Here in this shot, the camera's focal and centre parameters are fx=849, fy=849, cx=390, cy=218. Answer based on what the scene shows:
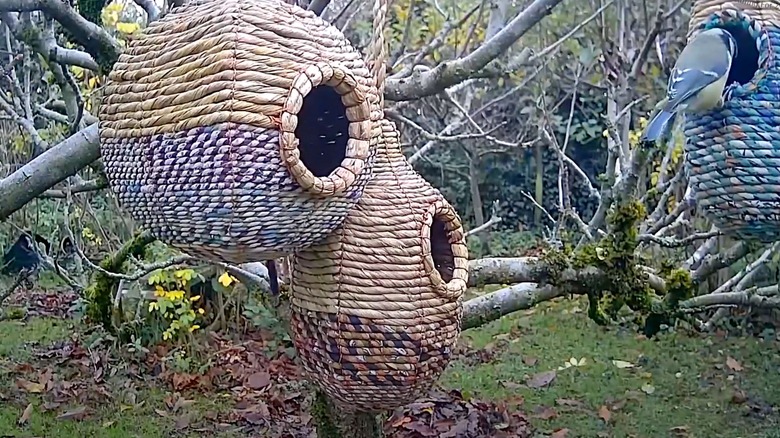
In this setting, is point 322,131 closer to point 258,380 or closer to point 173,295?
point 173,295

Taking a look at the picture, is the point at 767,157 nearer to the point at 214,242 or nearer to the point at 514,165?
the point at 214,242

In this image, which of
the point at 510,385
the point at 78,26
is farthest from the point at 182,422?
the point at 78,26

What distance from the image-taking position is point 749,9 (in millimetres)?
1680

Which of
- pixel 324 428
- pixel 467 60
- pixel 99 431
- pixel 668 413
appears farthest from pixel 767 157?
pixel 99 431

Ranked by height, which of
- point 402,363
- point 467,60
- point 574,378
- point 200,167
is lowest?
point 574,378

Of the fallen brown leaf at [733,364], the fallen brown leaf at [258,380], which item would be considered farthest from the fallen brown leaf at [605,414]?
the fallen brown leaf at [258,380]

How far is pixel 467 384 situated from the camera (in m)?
4.46

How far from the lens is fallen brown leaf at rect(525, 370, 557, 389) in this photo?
4.49 meters

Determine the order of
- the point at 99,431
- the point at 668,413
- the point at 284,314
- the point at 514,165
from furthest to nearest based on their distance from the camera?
the point at 514,165 → the point at 668,413 → the point at 99,431 → the point at 284,314

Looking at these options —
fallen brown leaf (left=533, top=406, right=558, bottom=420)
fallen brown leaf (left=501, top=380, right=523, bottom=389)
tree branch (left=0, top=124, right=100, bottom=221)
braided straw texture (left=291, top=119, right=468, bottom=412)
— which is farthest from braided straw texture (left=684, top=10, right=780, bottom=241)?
fallen brown leaf (left=501, top=380, right=523, bottom=389)

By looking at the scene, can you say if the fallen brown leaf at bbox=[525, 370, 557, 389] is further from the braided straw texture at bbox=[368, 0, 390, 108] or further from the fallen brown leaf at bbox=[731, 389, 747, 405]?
the braided straw texture at bbox=[368, 0, 390, 108]

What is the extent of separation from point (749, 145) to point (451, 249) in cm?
61

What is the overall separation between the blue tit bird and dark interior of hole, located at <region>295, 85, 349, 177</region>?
63 cm

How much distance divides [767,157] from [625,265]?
0.59 metres
